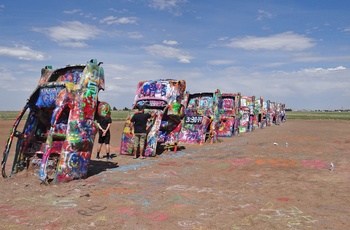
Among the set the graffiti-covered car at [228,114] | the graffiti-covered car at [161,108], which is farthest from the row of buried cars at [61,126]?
the graffiti-covered car at [228,114]

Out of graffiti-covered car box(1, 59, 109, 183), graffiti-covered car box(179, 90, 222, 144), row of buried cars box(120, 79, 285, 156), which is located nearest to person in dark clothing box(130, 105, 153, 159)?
row of buried cars box(120, 79, 285, 156)

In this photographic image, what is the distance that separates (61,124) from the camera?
28.2 ft

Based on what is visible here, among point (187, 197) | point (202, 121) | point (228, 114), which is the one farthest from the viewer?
point (228, 114)

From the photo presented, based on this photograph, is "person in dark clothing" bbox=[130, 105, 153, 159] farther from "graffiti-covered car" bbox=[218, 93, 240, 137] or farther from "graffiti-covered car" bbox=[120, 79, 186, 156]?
"graffiti-covered car" bbox=[218, 93, 240, 137]

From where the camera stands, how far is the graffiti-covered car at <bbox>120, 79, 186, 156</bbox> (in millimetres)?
12828

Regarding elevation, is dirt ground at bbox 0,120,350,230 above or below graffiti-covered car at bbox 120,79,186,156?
below

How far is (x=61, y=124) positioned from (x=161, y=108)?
5.62 meters

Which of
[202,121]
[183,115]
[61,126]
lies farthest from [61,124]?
[202,121]

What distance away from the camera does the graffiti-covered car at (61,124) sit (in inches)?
308

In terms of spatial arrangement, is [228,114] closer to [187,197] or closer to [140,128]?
[140,128]

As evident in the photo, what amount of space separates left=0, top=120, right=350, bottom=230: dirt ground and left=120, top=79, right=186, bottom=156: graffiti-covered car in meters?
2.27

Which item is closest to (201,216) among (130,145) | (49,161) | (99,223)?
(99,223)

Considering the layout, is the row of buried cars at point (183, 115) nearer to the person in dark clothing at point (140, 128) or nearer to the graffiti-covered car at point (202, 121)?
the graffiti-covered car at point (202, 121)

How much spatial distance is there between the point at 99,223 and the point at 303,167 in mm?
6989
